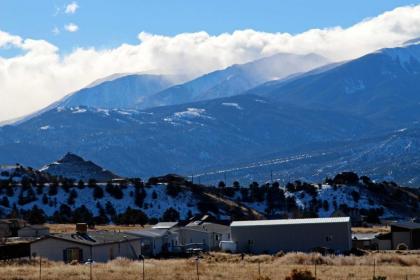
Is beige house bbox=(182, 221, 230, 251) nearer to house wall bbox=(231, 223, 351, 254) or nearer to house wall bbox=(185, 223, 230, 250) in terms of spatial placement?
house wall bbox=(185, 223, 230, 250)

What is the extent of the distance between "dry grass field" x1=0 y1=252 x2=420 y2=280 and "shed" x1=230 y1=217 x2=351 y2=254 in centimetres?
2077

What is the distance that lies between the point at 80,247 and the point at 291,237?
96.6 ft

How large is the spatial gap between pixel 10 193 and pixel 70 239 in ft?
285

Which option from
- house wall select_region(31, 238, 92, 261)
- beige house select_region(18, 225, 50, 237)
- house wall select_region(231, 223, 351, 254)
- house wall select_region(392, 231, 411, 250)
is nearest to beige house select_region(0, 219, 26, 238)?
beige house select_region(18, 225, 50, 237)

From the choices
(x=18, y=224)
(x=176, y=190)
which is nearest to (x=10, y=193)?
(x=176, y=190)

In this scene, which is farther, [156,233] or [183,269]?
[156,233]

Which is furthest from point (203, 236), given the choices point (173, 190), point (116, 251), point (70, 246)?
point (173, 190)

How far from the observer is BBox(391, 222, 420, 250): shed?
336 feet

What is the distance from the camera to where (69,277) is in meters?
55.0

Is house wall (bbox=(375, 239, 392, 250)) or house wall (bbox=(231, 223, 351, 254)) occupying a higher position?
house wall (bbox=(231, 223, 351, 254))

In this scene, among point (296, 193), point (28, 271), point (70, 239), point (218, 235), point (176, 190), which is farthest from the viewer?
point (296, 193)

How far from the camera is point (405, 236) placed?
338 feet

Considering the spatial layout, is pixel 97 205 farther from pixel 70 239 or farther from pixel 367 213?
pixel 70 239

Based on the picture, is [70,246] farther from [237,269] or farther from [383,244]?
[383,244]
